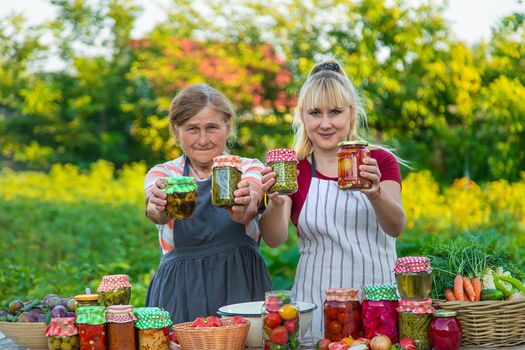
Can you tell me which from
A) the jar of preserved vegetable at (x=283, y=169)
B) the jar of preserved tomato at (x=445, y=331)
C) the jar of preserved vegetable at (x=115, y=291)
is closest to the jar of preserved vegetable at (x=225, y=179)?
the jar of preserved vegetable at (x=283, y=169)

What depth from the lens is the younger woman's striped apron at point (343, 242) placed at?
3.52m

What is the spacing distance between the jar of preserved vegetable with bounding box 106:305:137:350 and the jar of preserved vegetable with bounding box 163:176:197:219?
0.44m

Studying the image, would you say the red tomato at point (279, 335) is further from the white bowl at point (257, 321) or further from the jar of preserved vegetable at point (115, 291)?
the jar of preserved vegetable at point (115, 291)

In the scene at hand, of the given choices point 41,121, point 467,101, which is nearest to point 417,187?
point 467,101

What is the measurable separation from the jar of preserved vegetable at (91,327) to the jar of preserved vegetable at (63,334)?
0.9 inches

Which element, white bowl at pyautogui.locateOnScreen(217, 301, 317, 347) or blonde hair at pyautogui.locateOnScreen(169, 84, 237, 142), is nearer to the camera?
white bowl at pyautogui.locateOnScreen(217, 301, 317, 347)

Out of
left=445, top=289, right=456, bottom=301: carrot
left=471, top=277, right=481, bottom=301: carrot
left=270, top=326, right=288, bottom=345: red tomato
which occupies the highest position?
left=471, top=277, right=481, bottom=301: carrot

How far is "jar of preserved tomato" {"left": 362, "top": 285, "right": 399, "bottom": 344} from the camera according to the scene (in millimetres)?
2857

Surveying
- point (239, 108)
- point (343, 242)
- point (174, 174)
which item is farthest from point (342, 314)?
point (239, 108)

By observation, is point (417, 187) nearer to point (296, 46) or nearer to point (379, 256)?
point (296, 46)

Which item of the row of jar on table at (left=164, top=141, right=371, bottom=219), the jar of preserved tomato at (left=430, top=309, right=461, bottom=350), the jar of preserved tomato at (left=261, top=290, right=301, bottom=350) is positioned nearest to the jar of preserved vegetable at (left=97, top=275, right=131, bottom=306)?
the row of jar on table at (left=164, top=141, right=371, bottom=219)

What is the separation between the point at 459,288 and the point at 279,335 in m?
0.77

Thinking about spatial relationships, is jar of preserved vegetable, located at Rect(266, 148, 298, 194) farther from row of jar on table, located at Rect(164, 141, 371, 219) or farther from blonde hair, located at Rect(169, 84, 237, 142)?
blonde hair, located at Rect(169, 84, 237, 142)

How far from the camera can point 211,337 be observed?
8.98 ft
